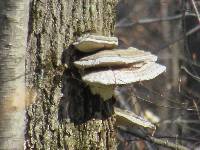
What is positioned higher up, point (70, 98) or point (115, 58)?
point (115, 58)

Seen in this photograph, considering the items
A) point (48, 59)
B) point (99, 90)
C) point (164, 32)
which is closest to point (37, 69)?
point (48, 59)

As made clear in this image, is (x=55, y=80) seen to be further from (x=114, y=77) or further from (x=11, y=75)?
(x=11, y=75)

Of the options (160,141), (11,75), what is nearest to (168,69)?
(160,141)

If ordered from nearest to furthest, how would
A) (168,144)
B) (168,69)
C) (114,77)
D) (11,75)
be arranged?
(11,75) → (114,77) → (168,144) → (168,69)

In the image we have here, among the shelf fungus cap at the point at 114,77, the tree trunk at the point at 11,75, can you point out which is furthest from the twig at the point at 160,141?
the tree trunk at the point at 11,75

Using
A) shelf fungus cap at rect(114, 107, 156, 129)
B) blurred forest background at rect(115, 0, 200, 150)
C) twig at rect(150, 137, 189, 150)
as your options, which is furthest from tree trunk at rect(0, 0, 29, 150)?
twig at rect(150, 137, 189, 150)

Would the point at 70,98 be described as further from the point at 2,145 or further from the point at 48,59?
the point at 2,145

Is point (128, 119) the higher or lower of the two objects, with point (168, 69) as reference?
higher

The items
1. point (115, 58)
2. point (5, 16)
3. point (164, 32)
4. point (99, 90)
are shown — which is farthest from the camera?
point (164, 32)
